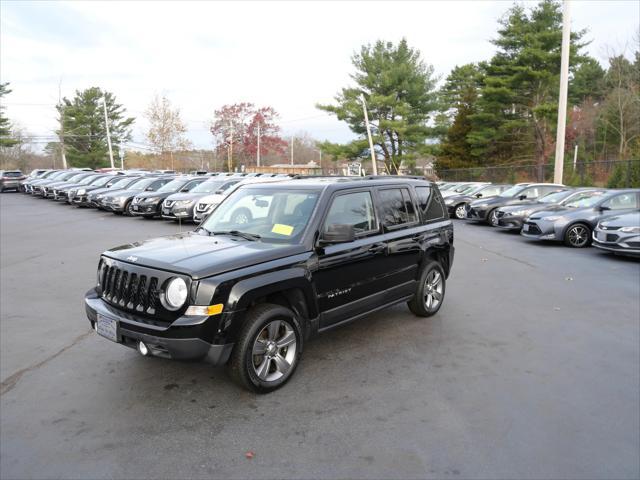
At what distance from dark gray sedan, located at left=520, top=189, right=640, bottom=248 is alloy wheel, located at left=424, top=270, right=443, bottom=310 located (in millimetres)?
7660

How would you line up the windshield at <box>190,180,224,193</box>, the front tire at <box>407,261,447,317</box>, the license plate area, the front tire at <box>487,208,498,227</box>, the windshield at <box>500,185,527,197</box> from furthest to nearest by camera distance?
the windshield at <box>190,180,224,193</box>
the windshield at <box>500,185,527,197</box>
the front tire at <box>487,208,498,227</box>
the front tire at <box>407,261,447,317</box>
the license plate area

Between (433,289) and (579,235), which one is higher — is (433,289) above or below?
above

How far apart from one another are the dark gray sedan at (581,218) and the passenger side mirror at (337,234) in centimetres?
992

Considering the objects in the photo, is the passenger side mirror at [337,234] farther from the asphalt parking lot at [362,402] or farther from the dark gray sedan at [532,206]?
the dark gray sedan at [532,206]

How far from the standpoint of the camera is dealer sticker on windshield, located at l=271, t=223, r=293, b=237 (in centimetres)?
463

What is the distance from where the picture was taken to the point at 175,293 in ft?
12.4

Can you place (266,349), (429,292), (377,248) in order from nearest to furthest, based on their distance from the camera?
(266,349) < (377,248) < (429,292)

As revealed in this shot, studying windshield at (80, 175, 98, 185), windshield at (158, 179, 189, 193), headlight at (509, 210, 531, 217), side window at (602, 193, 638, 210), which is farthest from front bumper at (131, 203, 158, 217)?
side window at (602, 193, 638, 210)

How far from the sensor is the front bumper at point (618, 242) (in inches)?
401

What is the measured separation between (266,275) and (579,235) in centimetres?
1097

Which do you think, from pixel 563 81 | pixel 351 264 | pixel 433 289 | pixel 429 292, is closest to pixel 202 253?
pixel 351 264

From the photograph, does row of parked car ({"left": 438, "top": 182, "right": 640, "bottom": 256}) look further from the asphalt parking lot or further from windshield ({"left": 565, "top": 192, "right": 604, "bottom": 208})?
the asphalt parking lot

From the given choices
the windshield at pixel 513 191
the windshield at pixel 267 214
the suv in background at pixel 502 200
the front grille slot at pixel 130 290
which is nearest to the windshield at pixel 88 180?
the suv in background at pixel 502 200

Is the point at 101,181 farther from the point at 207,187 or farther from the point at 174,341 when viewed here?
the point at 174,341
